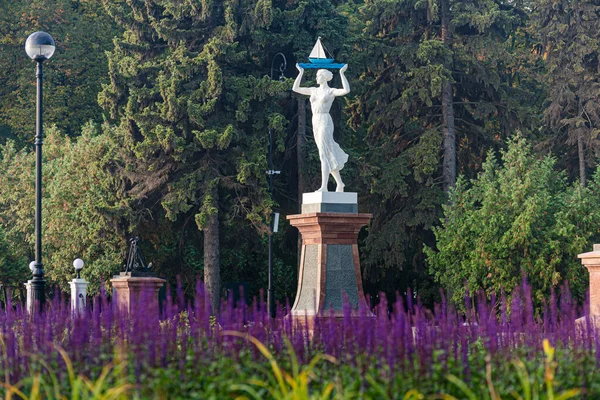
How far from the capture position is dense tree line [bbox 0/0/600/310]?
107 ft

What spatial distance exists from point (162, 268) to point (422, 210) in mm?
8531

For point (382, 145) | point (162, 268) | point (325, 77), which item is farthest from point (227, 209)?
point (325, 77)

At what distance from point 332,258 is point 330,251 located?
0.12m

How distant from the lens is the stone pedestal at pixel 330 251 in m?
18.4

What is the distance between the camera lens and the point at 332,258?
18516mm

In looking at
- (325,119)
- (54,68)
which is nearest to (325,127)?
(325,119)

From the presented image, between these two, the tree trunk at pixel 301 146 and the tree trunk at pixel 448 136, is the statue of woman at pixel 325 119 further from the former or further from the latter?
the tree trunk at pixel 448 136

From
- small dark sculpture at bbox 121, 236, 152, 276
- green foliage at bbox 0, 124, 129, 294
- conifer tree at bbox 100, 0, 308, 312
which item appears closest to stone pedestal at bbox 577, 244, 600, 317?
small dark sculpture at bbox 121, 236, 152, 276

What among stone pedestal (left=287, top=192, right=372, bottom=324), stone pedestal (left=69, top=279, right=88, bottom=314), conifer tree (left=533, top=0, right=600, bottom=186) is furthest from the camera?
conifer tree (left=533, top=0, right=600, bottom=186)

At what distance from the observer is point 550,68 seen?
36.9 m

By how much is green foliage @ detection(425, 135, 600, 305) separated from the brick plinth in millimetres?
13191

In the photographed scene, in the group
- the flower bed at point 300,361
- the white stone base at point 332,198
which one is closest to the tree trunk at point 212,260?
the white stone base at point 332,198

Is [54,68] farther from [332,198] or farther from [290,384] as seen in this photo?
[290,384]

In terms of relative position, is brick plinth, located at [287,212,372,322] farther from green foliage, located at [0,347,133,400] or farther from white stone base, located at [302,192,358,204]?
green foliage, located at [0,347,133,400]
